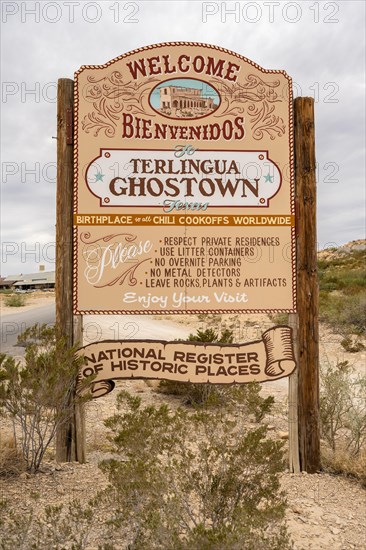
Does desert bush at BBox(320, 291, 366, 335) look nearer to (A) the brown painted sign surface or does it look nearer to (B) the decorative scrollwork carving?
(A) the brown painted sign surface

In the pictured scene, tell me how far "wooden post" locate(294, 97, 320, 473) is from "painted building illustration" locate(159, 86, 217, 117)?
1.13 metres

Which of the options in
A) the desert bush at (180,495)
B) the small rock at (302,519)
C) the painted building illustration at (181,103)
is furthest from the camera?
the painted building illustration at (181,103)

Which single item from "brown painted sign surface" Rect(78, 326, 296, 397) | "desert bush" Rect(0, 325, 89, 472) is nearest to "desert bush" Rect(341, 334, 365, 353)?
"brown painted sign surface" Rect(78, 326, 296, 397)

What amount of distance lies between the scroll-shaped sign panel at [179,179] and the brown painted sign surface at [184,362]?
1.47m

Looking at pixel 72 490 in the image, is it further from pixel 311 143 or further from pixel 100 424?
pixel 311 143

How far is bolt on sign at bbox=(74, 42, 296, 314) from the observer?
554 centimetres

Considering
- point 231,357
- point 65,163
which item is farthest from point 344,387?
point 65,163

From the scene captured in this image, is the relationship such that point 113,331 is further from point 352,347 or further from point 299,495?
point 299,495

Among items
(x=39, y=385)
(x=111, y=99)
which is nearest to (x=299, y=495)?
(x=39, y=385)

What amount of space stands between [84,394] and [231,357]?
155cm

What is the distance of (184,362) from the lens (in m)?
5.42

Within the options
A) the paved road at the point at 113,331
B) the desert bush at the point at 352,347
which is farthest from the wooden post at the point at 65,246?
the desert bush at the point at 352,347

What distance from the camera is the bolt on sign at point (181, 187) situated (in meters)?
5.54

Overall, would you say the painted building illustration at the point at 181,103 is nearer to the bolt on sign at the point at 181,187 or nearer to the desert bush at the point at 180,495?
the bolt on sign at the point at 181,187
